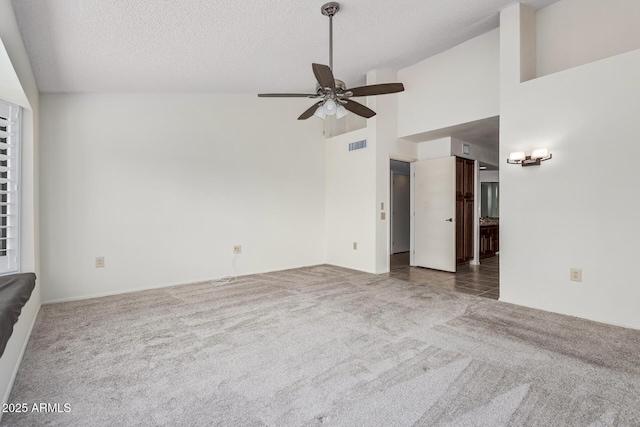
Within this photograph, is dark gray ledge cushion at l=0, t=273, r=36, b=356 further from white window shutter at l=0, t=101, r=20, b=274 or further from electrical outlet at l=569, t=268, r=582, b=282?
electrical outlet at l=569, t=268, r=582, b=282

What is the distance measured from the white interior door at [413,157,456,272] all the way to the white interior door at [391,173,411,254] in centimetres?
173

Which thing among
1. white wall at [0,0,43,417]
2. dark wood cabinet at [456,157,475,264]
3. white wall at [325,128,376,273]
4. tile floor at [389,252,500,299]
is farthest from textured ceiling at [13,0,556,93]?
tile floor at [389,252,500,299]

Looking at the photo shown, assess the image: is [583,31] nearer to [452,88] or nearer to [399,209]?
[452,88]

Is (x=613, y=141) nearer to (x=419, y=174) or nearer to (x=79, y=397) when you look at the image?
(x=419, y=174)

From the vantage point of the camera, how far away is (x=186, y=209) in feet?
14.3

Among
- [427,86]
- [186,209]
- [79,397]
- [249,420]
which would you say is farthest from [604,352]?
[186,209]

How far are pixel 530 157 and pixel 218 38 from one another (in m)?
3.35

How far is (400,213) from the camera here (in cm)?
770

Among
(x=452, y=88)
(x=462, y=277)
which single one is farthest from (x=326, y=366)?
(x=452, y=88)

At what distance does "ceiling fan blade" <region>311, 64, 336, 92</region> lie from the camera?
2.45 metres

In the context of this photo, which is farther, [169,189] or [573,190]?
[169,189]

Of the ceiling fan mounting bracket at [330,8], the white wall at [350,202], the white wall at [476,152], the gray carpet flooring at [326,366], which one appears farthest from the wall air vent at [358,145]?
the gray carpet flooring at [326,366]

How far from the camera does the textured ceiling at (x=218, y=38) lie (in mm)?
2432

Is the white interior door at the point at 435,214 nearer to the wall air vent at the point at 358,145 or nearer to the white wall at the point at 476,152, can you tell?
the white wall at the point at 476,152
